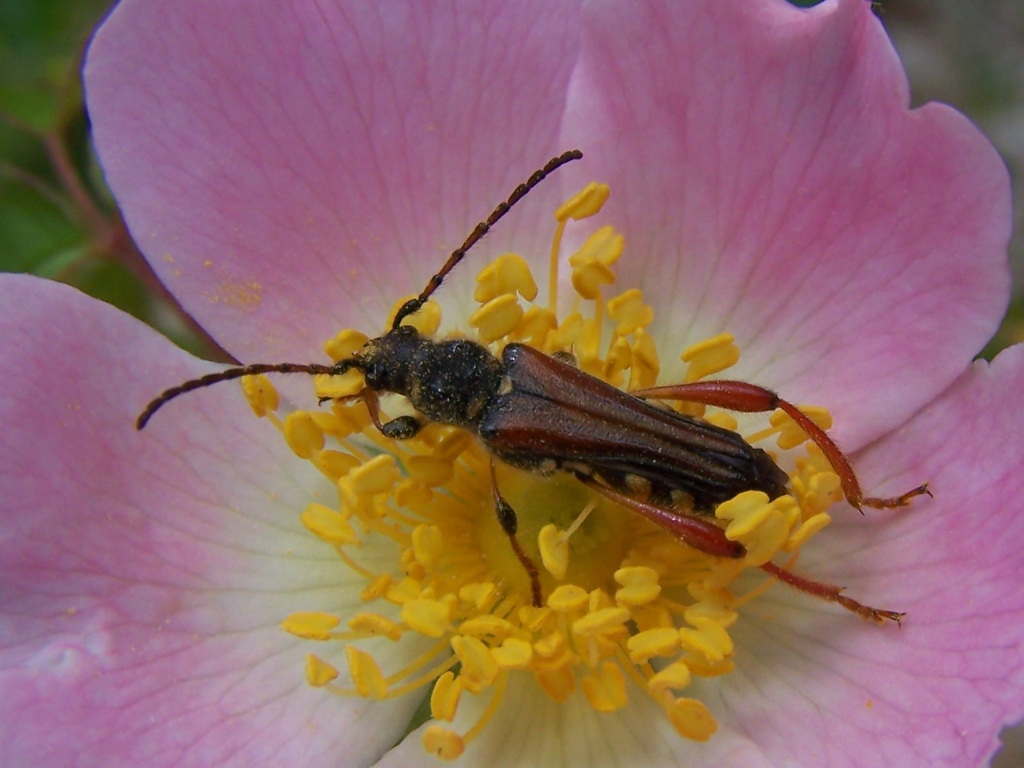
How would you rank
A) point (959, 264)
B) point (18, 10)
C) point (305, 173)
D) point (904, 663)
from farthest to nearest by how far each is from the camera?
point (18, 10), point (305, 173), point (959, 264), point (904, 663)

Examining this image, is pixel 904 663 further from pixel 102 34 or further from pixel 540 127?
pixel 102 34

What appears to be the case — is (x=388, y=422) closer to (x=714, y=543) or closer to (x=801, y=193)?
(x=714, y=543)

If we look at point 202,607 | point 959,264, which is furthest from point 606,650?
point 959,264

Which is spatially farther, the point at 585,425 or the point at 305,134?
the point at 305,134

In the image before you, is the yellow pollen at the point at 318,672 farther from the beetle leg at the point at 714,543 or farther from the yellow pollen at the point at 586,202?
the yellow pollen at the point at 586,202

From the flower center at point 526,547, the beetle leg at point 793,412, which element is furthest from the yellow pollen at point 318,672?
the beetle leg at point 793,412

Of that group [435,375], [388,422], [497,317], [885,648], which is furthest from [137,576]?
[885,648]
